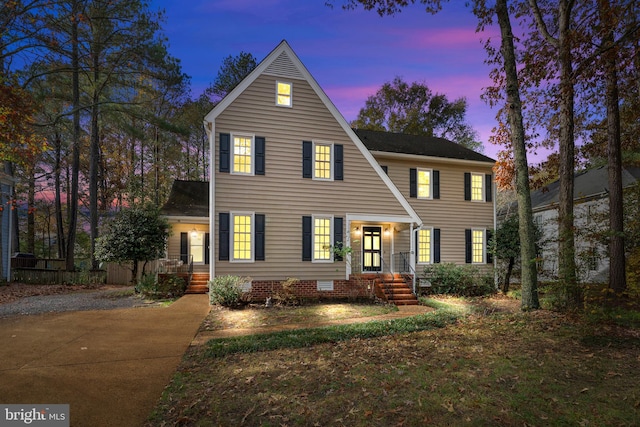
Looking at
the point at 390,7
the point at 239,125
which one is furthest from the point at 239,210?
the point at 390,7

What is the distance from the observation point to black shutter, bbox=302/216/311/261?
12267 mm

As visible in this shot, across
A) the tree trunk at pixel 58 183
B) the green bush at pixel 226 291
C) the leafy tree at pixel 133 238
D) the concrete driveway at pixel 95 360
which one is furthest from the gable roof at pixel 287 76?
the tree trunk at pixel 58 183

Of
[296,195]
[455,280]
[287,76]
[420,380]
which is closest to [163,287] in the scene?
[296,195]

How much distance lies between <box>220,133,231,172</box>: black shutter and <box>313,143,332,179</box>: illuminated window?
3226 mm

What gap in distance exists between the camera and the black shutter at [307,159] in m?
12.5

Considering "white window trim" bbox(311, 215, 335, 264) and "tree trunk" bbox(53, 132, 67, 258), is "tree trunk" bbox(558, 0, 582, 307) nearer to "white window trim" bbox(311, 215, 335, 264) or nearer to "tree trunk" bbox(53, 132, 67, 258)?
"white window trim" bbox(311, 215, 335, 264)

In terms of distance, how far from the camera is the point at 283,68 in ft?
40.4

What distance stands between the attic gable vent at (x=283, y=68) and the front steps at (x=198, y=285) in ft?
28.1

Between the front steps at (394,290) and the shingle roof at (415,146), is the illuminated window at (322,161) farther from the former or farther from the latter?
the front steps at (394,290)

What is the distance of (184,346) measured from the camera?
6.56m

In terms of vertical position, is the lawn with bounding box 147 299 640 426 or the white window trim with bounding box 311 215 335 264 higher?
the white window trim with bounding box 311 215 335 264

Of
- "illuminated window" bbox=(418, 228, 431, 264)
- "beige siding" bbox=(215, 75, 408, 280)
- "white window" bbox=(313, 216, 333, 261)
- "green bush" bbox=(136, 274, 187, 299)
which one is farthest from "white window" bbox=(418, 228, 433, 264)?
"green bush" bbox=(136, 274, 187, 299)

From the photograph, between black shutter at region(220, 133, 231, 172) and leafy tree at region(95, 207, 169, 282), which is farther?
leafy tree at region(95, 207, 169, 282)

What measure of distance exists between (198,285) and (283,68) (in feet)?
30.1
